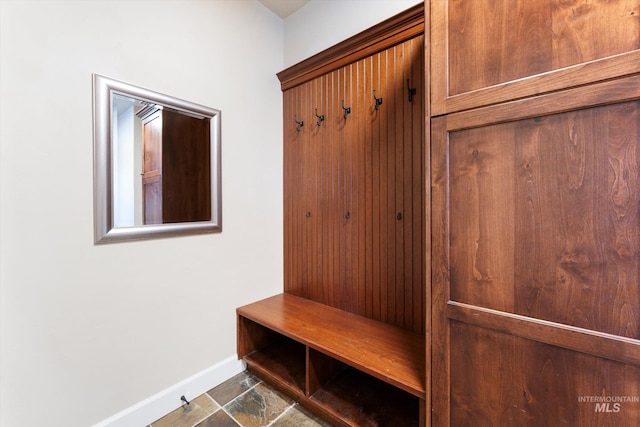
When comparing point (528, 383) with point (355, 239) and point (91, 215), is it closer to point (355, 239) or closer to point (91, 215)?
point (355, 239)

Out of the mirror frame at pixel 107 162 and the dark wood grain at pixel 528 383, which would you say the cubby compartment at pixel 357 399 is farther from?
the mirror frame at pixel 107 162

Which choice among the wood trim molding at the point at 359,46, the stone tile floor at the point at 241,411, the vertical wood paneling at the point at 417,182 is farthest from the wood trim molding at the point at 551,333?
the wood trim molding at the point at 359,46

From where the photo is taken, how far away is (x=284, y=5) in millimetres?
2104

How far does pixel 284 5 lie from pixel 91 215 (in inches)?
81.8

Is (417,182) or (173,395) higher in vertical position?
(417,182)

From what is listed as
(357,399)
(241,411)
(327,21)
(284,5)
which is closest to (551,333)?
(357,399)

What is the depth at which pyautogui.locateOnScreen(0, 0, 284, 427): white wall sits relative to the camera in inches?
44.3

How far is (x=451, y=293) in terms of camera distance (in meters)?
1.00

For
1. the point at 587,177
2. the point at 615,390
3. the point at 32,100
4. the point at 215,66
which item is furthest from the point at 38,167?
the point at 615,390

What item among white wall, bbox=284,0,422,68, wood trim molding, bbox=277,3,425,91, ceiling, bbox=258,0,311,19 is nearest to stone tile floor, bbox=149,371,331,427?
wood trim molding, bbox=277,3,425,91

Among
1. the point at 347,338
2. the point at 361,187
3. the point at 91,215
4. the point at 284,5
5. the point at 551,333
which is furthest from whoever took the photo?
the point at 284,5

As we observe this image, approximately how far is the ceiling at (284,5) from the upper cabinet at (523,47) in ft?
5.02

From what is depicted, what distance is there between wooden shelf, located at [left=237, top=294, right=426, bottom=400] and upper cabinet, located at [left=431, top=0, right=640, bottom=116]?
1.16 meters

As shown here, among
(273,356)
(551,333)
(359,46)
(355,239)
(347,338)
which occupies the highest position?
(359,46)
